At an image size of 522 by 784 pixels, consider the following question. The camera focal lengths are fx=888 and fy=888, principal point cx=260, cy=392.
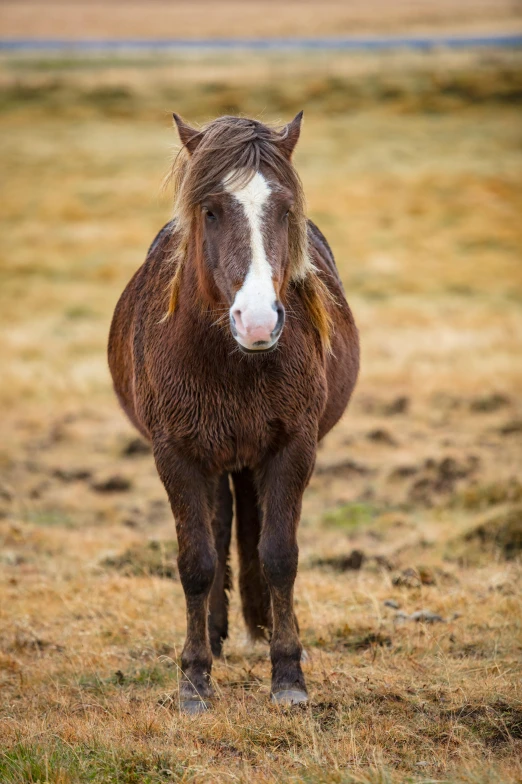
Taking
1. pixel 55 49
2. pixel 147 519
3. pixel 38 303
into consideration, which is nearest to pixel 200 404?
pixel 147 519

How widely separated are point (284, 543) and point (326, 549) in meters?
3.24

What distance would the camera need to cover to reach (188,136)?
4.46m

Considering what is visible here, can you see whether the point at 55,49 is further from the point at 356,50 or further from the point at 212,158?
the point at 212,158

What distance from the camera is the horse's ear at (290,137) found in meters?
4.36

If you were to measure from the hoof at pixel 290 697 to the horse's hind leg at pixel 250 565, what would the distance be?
2.94 feet

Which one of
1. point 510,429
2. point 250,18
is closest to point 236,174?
point 510,429

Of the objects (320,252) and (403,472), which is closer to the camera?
(320,252)

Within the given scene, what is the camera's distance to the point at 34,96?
54625mm

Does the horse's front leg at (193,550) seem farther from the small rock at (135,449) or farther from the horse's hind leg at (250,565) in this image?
the small rock at (135,449)

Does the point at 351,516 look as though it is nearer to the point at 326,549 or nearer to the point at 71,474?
the point at 326,549

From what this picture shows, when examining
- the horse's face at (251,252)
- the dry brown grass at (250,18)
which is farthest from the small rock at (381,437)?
the dry brown grass at (250,18)

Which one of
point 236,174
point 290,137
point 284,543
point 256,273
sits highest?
point 290,137

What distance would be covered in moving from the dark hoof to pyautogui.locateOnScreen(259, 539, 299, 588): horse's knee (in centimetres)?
68

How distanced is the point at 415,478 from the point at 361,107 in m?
46.9
